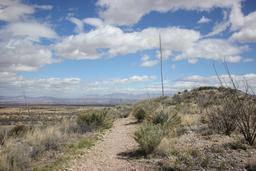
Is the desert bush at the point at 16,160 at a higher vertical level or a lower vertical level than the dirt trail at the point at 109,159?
higher

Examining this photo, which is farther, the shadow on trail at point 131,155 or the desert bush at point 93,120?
the desert bush at point 93,120

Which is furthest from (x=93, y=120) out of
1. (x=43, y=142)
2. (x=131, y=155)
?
(x=131, y=155)

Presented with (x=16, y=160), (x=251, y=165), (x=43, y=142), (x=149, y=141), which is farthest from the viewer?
(x=43, y=142)

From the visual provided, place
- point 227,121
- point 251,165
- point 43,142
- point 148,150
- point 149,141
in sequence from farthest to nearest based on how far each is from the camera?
point 227,121
point 43,142
point 149,141
point 148,150
point 251,165

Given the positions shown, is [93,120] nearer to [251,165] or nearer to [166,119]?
[166,119]

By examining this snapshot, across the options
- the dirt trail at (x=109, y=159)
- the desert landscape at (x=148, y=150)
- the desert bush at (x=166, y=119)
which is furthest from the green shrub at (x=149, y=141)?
the desert bush at (x=166, y=119)

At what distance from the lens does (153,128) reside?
44.1ft

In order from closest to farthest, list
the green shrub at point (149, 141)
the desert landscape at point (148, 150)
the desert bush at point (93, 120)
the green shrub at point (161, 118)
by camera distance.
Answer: the desert landscape at point (148, 150)
the green shrub at point (149, 141)
the green shrub at point (161, 118)
the desert bush at point (93, 120)

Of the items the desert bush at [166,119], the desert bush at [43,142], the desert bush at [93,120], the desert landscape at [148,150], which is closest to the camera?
the desert landscape at [148,150]

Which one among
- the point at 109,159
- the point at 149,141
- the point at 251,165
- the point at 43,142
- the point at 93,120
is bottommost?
the point at 109,159

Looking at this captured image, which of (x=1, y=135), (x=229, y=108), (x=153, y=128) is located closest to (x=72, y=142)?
(x=153, y=128)

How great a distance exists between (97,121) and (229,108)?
9058 millimetres

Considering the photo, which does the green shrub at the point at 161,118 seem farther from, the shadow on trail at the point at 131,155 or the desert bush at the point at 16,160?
the desert bush at the point at 16,160

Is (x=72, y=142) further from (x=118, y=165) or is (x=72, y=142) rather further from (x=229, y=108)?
(x=229, y=108)
